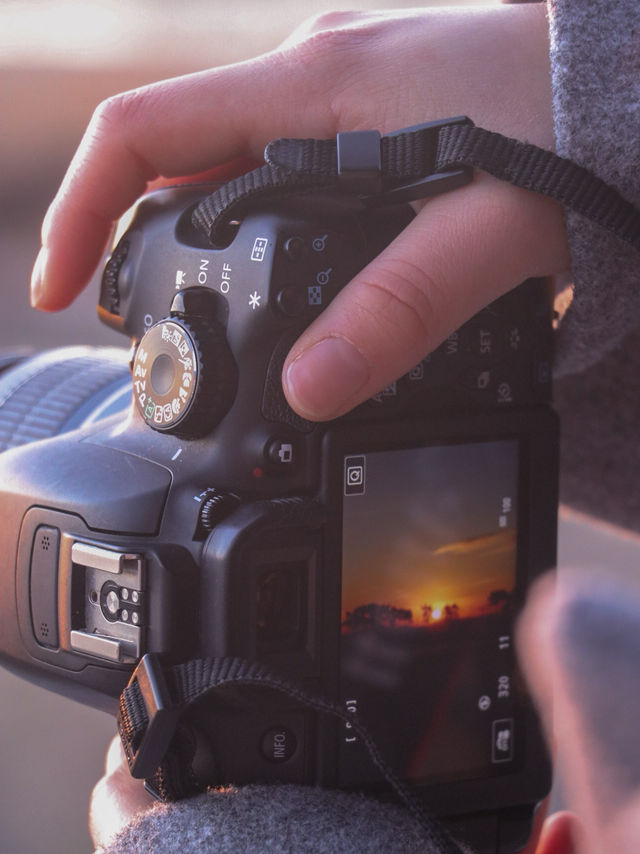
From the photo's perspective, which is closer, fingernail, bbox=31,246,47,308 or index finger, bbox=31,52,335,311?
index finger, bbox=31,52,335,311

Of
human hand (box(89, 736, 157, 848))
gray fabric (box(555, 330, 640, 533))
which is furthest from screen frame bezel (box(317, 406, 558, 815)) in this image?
gray fabric (box(555, 330, 640, 533))

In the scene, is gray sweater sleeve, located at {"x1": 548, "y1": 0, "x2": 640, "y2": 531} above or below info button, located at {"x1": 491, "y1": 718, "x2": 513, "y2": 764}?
above

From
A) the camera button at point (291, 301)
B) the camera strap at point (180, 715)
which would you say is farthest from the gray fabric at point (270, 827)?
the camera button at point (291, 301)

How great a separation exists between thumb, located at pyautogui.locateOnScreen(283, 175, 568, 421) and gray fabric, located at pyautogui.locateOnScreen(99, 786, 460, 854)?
21 cm

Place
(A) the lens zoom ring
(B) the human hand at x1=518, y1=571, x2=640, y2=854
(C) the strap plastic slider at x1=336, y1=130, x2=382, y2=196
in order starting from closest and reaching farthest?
(B) the human hand at x1=518, y1=571, x2=640, y2=854 → (C) the strap plastic slider at x1=336, y1=130, x2=382, y2=196 → (A) the lens zoom ring

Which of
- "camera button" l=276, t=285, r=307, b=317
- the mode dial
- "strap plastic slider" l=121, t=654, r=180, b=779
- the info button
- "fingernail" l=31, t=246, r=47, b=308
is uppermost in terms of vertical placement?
"fingernail" l=31, t=246, r=47, b=308

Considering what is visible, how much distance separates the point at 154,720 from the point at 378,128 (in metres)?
0.36

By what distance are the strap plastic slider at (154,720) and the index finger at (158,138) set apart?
31cm

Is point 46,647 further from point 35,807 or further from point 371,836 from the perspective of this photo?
point 35,807

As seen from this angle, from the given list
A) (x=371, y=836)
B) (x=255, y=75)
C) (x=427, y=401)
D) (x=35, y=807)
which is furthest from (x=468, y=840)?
(x=35, y=807)

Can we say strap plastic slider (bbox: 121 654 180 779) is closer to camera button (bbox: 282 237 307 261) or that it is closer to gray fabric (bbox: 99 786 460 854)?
gray fabric (bbox: 99 786 460 854)

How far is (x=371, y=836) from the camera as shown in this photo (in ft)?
1.90

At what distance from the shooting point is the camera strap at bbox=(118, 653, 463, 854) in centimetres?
58

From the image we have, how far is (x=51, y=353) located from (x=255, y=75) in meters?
0.40
